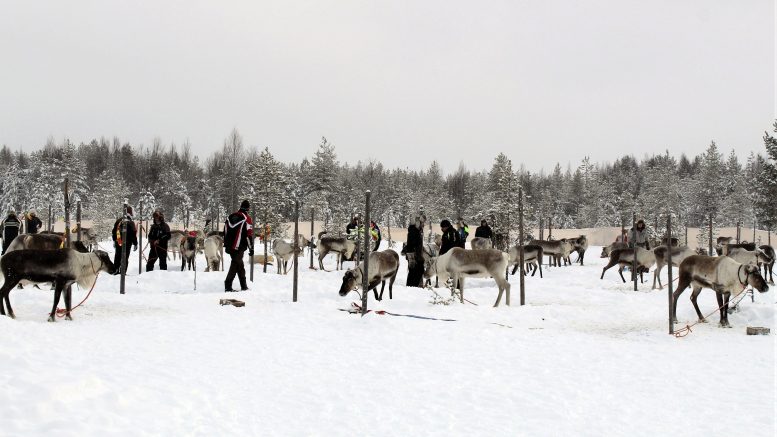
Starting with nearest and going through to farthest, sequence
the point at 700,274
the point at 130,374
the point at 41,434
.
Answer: the point at 41,434 → the point at 130,374 → the point at 700,274

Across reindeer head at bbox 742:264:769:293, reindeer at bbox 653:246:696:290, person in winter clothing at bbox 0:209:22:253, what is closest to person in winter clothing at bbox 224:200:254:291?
person in winter clothing at bbox 0:209:22:253

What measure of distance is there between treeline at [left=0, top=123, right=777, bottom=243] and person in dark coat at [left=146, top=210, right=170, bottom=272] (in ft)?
58.9

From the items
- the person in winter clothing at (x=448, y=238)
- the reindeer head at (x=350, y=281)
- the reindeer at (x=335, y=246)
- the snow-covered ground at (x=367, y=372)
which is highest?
the person in winter clothing at (x=448, y=238)

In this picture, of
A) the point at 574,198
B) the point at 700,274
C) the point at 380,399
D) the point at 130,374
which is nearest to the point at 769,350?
the point at 700,274

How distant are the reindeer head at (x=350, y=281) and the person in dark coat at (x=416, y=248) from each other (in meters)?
3.15

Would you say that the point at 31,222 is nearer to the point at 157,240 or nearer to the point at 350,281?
the point at 157,240

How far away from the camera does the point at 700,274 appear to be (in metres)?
11.1

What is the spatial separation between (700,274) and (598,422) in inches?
291

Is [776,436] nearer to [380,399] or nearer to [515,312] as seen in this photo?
[380,399]

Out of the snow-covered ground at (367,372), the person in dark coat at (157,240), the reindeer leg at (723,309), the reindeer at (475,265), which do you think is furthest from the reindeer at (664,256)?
the person in dark coat at (157,240)

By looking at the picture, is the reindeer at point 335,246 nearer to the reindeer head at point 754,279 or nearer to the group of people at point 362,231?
the group of people at point 362,231

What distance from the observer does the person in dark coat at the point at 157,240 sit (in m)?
18.1

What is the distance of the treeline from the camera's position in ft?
144

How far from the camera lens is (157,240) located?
18266 mm
